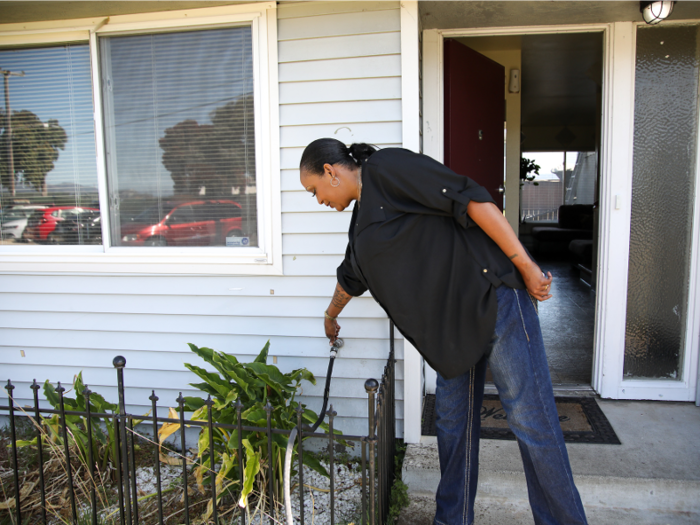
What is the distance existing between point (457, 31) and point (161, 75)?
1.86m

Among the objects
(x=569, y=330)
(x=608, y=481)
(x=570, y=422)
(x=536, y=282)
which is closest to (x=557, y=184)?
(x=569, y=330)

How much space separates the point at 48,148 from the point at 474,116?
2862 mm

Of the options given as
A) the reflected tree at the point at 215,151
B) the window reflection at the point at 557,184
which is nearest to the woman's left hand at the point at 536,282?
the reflected tree at the point at 215,151

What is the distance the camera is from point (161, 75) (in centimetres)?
310

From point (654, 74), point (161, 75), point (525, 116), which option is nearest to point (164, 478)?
point (161, 75)

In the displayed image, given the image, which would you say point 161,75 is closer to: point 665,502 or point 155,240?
point 155,240

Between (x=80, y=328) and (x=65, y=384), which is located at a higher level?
(x=80, y=328)

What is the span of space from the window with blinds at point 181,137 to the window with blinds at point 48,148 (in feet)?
0.58

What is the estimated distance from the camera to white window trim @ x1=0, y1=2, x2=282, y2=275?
2.89 m

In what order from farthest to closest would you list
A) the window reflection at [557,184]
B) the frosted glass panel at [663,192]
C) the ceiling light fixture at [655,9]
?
the window reflection at [557,184], the frosted glass panel at [663,192], the ceiling light fixture at [655,9]

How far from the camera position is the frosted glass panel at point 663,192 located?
2977mm

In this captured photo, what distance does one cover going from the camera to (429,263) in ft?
5.58

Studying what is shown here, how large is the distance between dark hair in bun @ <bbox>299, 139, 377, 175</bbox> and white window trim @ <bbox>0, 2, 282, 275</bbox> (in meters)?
1.12

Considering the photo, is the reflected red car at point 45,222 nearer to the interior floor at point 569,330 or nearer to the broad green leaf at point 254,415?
the broad green leaf at point 254,415
